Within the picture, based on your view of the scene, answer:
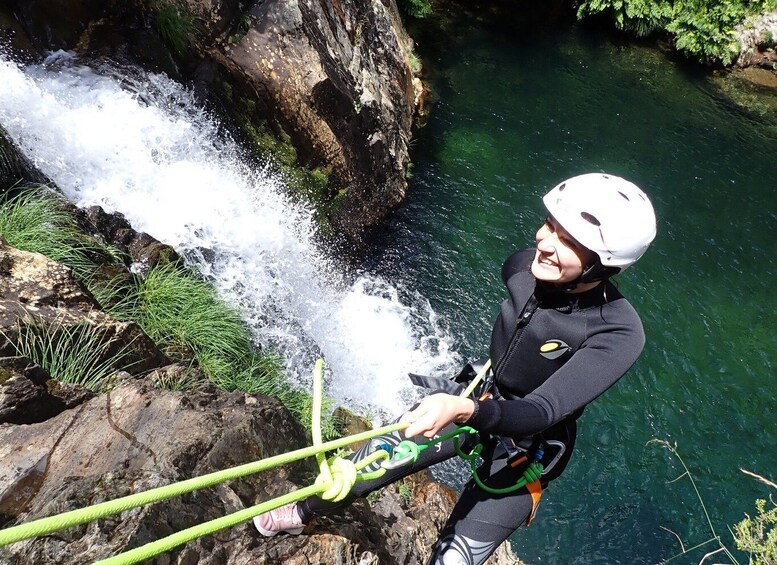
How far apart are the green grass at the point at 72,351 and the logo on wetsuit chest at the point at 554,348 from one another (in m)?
2.27

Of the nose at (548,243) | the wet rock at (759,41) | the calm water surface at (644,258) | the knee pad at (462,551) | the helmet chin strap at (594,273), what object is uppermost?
the nose at (548,243)

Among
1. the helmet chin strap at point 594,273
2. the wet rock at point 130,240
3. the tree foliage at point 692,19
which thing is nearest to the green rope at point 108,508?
the helmet chin strap at point 594,273

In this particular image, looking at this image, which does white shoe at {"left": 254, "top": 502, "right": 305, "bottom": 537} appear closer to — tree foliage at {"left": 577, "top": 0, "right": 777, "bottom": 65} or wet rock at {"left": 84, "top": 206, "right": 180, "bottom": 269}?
wet rock at {"left": 84, "top": 206, "right": 180, "bottom": 269}

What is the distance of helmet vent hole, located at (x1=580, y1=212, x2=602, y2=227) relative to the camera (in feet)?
6.58

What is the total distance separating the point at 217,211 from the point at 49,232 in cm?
240

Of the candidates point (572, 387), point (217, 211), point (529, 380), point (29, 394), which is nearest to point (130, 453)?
point (29, 394)

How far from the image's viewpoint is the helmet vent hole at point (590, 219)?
6.58 ft

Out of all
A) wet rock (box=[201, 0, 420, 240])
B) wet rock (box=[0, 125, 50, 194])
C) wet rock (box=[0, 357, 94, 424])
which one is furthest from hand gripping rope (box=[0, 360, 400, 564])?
wet rock (box=[201, 0, 420, 240])

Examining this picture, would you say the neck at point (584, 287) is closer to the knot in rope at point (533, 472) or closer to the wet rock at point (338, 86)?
the knot in rope at point (533, 472)

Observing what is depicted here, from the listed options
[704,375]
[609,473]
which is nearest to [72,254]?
[609,473]

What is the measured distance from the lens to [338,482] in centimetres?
185

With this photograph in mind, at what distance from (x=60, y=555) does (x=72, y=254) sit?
2489 mm

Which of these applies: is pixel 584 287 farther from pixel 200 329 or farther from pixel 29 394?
pixel 200 329

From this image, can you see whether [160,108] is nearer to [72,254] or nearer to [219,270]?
[219,270]
